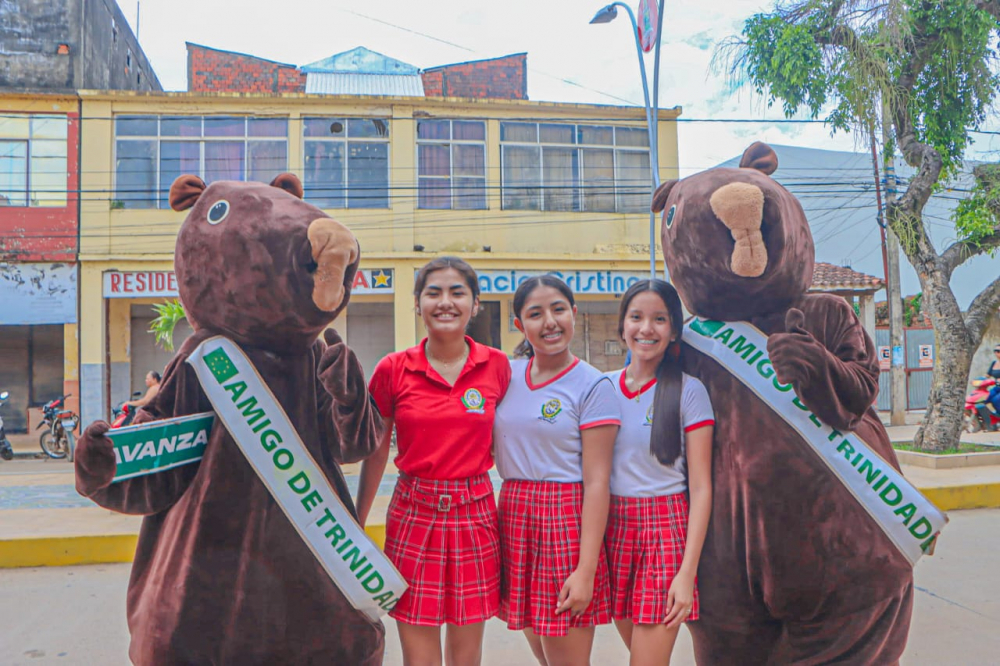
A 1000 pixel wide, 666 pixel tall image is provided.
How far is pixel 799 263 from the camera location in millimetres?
2385

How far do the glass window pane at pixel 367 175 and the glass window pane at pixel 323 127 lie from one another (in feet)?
1.09

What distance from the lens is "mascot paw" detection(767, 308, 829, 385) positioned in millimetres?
2143

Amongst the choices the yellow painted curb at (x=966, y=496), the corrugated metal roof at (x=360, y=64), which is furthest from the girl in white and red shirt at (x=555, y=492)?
the corrugated metal roof at (x=360, y=64)

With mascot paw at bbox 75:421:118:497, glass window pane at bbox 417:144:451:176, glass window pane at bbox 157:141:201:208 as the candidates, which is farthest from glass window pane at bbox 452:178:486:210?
mascot paw at bbox 75:421:118:497

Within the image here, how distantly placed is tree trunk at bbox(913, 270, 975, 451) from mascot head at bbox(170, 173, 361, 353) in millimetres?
8202

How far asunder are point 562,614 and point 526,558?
0.63 feet

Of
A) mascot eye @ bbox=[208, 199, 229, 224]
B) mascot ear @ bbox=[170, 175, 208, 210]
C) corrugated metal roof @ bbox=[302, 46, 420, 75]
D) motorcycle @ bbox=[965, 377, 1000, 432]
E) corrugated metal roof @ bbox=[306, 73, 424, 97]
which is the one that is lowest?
motorcycle @ bbox=[965, 377, 1000, 432]

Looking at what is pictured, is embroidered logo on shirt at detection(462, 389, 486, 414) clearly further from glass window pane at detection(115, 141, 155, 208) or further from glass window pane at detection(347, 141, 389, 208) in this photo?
glass window pane at detection(115, 141, 155, 208)

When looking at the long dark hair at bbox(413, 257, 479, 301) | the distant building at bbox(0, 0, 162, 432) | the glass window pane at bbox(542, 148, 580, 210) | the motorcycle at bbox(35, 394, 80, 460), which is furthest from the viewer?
the glass window pane at bbox(542, 148, 580, 210)

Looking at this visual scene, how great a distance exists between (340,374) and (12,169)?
526 inches

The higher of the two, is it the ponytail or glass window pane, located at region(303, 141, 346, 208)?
glass window pane, located at region(303, 141, 346, 208)

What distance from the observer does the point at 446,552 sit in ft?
7.35

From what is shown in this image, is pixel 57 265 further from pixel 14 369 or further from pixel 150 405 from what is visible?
pixel 150 405

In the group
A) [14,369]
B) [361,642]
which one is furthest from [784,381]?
[14,369]
